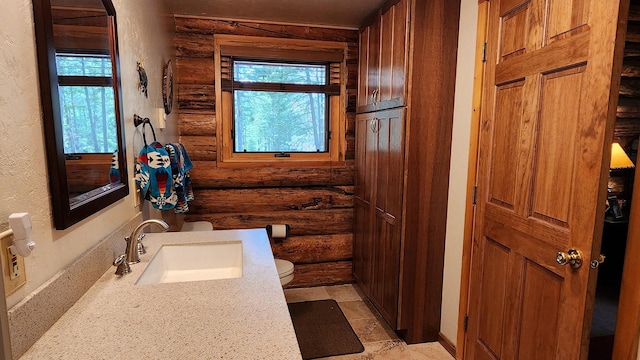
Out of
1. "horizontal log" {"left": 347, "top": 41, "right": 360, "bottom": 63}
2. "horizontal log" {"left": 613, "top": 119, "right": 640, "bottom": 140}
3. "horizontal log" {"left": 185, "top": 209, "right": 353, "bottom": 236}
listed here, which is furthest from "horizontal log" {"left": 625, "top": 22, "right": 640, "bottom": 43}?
"horizontal log" {"left": 185, "top": 209, "right": 353, "bottom": 236}

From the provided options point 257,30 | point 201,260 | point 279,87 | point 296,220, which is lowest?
point 296,220

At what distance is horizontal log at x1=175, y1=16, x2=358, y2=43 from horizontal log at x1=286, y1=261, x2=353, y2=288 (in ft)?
6.61

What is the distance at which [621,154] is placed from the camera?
2.21 metres

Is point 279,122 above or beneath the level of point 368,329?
above

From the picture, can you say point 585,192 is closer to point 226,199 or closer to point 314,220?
point 314,220

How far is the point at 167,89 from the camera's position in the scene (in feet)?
7.72

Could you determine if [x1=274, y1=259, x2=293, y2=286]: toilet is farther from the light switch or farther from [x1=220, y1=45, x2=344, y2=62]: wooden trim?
[x1=220, y1=45, x2=344, y2=62]: wooden trim

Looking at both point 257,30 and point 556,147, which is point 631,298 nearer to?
point 556,147

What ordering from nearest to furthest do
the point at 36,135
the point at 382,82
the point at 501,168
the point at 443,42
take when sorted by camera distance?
the point at 36,135 → the point at 501,168 → the point at 443,42 → the point at 382,82

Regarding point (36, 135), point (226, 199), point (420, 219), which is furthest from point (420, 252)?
point (36, 135)

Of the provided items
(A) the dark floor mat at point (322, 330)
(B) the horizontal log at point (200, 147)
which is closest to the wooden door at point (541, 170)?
(A) the dark floor mat at point (322, 330)

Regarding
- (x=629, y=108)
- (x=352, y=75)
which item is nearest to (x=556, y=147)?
(x=629, y=108)

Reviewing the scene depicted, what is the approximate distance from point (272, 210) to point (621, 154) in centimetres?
252

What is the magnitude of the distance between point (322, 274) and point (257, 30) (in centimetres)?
220
